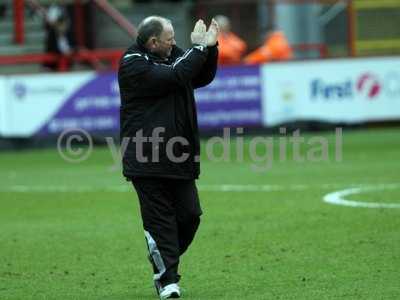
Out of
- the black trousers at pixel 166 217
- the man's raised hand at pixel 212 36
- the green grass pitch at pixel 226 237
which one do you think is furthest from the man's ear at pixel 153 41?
the green grass pitch at pixel 226 237

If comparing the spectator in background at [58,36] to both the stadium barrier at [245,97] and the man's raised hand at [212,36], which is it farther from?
the man's raised hand at [212,36]

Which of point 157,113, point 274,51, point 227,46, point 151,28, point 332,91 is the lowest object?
point 332,91

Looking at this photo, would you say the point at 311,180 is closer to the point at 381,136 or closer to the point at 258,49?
the point at 381,136

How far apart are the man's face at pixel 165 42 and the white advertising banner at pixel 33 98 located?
13.1 m

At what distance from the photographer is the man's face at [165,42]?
7793mm

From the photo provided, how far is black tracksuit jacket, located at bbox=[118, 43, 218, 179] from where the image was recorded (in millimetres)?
7832

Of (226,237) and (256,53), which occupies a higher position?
(256,53)

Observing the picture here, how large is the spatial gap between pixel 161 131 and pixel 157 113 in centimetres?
14

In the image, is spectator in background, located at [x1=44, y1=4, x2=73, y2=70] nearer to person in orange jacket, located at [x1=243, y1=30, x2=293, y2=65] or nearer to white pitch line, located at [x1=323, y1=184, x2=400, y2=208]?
person in orange jacket, located at [x1=243, y1=30, x2=293, y2=65]

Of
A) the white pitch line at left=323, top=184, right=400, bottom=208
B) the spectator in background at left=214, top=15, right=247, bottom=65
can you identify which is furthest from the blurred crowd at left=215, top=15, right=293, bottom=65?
the white pitch line at left=323, top=184, right=400, bottom=208

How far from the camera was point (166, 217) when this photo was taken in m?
7.97

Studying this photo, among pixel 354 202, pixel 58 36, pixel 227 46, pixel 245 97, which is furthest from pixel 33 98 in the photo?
pixel 354 202

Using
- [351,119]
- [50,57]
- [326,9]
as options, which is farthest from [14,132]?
[326,9]

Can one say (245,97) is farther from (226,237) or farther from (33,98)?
(226,237)
